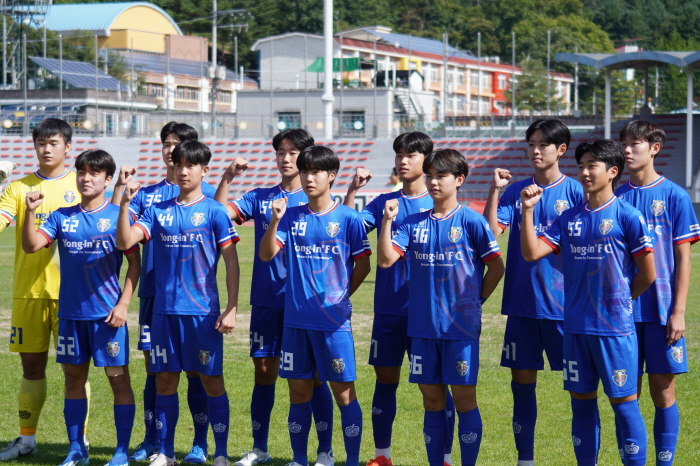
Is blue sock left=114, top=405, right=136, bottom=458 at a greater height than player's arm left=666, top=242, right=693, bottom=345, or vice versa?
player's arm left=666, top=242, right=693, bottom=345

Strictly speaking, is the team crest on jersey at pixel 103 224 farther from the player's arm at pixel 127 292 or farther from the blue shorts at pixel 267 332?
the blue shorts at pixel 267 332

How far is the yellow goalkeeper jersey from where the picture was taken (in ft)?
18.9

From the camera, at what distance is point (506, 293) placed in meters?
5.33

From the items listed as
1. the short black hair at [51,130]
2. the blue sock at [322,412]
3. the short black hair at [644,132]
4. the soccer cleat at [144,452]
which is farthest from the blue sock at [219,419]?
the short black hair at [644,132]

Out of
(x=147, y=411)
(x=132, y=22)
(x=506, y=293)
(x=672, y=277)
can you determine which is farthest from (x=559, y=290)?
(x=132, y=22)

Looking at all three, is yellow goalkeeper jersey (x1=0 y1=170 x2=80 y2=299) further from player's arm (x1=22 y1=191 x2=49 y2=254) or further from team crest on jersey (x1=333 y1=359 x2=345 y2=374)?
team crest on jersey (x1=333 y1=359 x2=345 y2=374)

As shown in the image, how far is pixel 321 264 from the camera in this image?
517 cm

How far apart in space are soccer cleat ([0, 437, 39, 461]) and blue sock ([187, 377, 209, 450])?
3.92ft

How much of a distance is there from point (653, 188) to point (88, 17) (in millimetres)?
68375

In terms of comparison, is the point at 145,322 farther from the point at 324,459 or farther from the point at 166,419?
the point at 324,459

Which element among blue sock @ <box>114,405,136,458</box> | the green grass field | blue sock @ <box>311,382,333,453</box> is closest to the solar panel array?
the green grass field

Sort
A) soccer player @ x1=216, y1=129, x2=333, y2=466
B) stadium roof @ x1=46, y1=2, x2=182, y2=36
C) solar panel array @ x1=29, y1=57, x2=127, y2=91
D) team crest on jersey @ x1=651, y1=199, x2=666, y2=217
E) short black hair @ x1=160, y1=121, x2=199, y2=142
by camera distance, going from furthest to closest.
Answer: stadium roof @ x1=46, y1=2, x2=182, y2=36
solar panel array @ x1=29, y1=57, x2=127, y2=91
short black hair @ x1=160, y1=121, x2=199, y2=142
soccer player @ x1=216, y1=129, x2=333, y2=466
team crest on jersey @ x1=651, y1=199, x2=666, y2=217

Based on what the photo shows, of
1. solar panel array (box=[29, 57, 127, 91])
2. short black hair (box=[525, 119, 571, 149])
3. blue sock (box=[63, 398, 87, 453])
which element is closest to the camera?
short black hair (box=[525, 119, 571, 149])

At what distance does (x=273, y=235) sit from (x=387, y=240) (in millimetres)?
775
